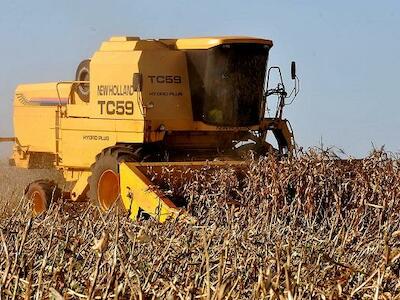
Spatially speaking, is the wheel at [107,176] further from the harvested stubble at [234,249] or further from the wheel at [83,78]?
the harvested stubble at [234,249]

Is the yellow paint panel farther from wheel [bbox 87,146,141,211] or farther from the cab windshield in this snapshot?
the cab windshield

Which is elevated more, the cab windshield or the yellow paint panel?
the cab windshield

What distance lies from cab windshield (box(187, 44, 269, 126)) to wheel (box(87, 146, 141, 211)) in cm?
117

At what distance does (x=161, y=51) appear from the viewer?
1138 centimetres

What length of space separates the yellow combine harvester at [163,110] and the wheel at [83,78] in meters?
0.02

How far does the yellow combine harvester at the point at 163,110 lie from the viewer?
432 inches

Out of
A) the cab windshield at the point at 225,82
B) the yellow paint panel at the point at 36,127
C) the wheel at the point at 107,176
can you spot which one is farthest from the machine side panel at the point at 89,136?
the cab windshield at the point at 225,82

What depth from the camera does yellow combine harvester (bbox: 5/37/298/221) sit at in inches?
432

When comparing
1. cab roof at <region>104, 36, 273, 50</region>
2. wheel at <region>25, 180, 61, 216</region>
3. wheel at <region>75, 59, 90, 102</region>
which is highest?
cab roof at <region>104, 36, 273, 50</region>

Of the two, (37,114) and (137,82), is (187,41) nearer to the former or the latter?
(137,82)

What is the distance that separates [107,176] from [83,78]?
2.30 m

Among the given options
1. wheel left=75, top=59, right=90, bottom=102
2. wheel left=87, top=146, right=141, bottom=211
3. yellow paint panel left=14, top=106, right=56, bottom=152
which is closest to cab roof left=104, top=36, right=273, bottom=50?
wheel left=75, top=59, right=90, bottom=102

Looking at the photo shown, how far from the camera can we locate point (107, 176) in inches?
421

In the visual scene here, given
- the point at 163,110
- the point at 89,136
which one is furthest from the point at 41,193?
the point at 163,110
